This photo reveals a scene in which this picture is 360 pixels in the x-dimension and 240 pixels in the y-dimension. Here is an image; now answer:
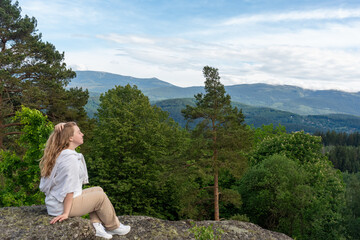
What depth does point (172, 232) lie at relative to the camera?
7051 mm

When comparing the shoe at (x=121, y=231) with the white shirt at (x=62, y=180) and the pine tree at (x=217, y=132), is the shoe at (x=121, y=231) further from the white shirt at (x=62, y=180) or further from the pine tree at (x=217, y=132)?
the pine tree at (x=217, y=132)

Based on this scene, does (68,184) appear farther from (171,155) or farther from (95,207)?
(171,155)

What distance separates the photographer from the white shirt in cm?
553

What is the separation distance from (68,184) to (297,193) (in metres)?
25.4

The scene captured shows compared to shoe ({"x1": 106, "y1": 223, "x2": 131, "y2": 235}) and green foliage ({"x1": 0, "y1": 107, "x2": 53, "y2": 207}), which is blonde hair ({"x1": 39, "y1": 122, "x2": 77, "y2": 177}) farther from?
green foliage ({"x1": 0, "y1": 107, "x2": 53, "y2": 207})

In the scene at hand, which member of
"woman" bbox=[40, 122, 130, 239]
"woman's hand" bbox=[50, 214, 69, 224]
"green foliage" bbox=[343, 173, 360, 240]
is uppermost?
"woman" bbox=[40, 122, 130, 239]

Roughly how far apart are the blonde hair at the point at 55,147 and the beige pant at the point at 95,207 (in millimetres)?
838

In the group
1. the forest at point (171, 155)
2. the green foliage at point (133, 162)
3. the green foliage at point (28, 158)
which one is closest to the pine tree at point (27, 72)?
the forest at point (171, 155)

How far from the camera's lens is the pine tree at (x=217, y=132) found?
21891 mm

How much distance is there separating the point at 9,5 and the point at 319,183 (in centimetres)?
3404

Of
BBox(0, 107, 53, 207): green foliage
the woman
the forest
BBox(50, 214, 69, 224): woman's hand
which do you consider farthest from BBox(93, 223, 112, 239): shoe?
the forest

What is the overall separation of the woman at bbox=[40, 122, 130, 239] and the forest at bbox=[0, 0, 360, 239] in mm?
15487

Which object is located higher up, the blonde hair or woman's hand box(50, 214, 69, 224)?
the blonde hair

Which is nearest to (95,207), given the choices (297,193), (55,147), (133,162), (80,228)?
(80,228)
